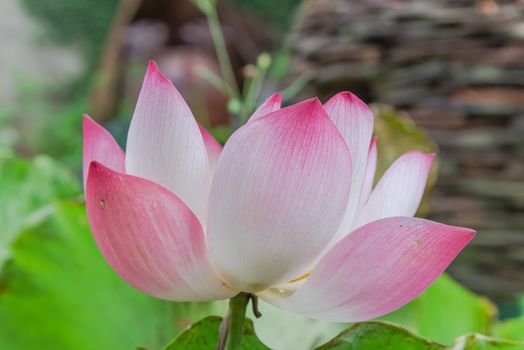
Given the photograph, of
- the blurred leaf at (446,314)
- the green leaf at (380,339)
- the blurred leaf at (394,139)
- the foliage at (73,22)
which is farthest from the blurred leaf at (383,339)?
the foliage at (73,22)

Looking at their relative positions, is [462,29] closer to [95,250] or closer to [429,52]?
[429,52]

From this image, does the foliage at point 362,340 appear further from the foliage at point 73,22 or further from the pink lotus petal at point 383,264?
the foliage at point 73,22

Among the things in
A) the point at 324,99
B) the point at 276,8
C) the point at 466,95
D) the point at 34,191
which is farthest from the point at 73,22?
the point at 34,191

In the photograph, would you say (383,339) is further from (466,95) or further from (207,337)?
(466,95)

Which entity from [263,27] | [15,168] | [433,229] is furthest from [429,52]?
[263,27]

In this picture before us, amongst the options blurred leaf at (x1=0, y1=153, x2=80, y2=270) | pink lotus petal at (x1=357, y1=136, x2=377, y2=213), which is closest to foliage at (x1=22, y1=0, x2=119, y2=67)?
blurred leaf at (x1=0, y1=153, x2=80, y2=270)

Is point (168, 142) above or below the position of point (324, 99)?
above
